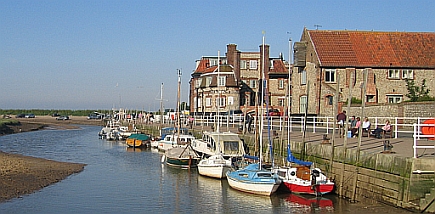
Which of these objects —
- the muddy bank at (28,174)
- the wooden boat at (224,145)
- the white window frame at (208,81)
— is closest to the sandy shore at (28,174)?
the muddy bank at (28,174)

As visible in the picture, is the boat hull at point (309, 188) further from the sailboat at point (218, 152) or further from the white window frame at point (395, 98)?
the white window frame at point (395, 98)

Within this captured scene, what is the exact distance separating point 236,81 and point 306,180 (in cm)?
4480

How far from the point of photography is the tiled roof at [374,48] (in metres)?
50.1

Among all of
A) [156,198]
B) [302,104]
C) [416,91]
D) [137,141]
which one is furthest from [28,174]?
[416,91]

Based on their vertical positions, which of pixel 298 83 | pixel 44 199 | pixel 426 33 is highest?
pixel 426 33

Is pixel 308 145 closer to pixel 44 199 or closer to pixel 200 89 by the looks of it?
pixel 44 199

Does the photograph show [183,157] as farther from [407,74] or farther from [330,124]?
[407,74]

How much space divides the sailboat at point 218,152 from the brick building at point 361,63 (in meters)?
15.6

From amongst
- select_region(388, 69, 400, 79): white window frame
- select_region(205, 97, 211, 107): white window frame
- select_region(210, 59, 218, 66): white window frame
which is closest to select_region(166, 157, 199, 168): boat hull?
select_region(388, 69, 400, 79): white window frame

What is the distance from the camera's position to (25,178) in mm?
30125

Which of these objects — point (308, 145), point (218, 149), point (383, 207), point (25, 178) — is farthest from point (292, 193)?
point (25, 178)

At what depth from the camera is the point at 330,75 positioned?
4966 centimetres

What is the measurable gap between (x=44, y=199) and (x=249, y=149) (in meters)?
15.1

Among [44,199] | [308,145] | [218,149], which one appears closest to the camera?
[44,199]
